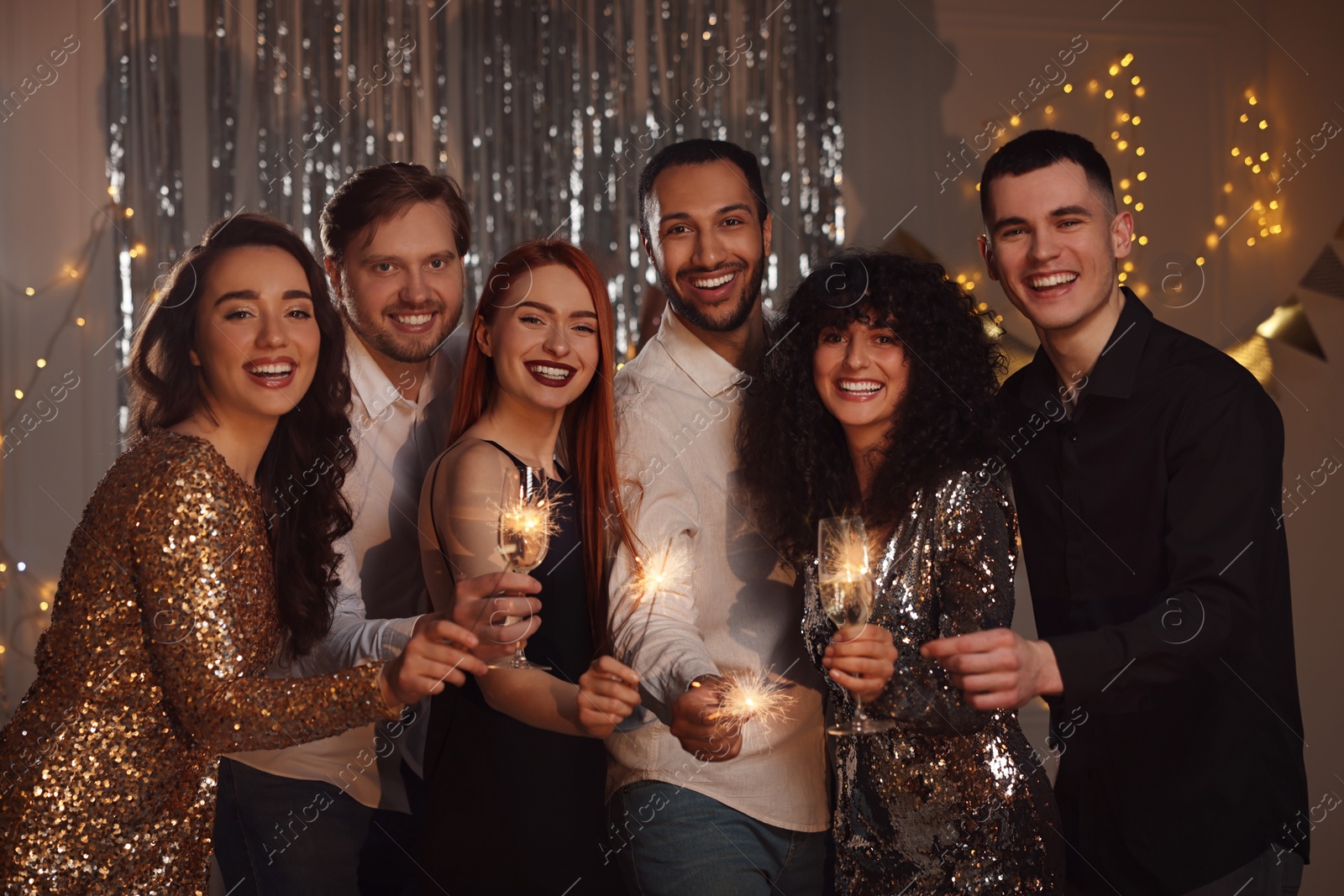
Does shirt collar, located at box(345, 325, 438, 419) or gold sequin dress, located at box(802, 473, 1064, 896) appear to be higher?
shirt collar, located at box(345, 325, 438, 419)

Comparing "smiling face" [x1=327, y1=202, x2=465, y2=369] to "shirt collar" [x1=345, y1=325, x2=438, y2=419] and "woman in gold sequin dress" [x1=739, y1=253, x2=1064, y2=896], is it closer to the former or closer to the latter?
"shirt collar" [x1=345, y1=325, x2=438, y2=419]

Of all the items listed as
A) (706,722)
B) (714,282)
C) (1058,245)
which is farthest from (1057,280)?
(706,722)

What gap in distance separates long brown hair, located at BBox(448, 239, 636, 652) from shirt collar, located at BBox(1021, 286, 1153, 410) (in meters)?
0.81

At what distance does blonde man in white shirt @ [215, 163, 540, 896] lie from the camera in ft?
6.99

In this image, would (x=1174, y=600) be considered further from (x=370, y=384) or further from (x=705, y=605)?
(x=370, y=384)

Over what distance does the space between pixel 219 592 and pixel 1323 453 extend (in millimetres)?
4141

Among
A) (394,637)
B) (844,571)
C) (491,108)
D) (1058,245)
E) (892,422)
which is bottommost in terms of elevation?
(394,637)

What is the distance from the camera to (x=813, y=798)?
1980 millimetres

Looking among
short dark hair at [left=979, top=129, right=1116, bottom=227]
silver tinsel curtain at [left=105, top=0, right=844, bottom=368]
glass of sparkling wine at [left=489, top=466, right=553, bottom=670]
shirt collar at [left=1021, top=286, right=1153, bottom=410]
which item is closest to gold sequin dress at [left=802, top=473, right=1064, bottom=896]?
shirt collar at [left=1021, top=286, right=1153, bottom=410]

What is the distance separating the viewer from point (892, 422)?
1890 mm

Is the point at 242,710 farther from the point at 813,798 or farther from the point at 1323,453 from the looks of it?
the point at 1323,453

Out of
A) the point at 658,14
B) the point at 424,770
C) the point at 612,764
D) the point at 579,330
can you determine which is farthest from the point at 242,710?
the point at 658,14

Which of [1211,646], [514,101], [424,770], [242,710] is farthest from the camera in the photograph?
[514,101]

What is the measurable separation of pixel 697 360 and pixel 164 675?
1153 mm
